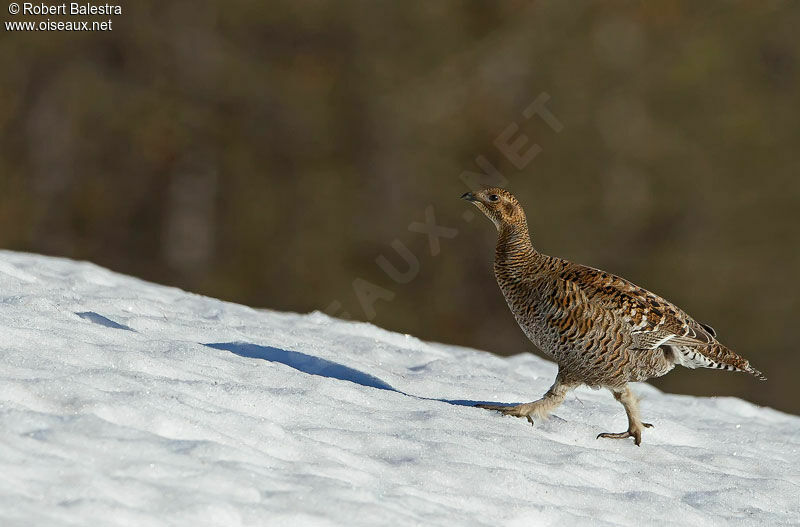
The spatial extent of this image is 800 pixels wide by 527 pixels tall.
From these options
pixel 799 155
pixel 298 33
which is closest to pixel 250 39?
pixel 298 33

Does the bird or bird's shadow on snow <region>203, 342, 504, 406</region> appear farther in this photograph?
bird's shadow on snow <region>203, 342, 504, 406</region>

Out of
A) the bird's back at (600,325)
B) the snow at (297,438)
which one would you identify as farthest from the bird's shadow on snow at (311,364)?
the bird's back at (600,325)

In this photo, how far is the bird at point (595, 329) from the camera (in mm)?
5180

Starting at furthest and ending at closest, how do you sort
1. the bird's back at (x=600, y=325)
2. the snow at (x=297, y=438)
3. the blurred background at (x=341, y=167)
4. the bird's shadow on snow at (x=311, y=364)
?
the blurred background at (x=341, y=167) → the bird's shadow on snow at (x=311, y=364) → the bird's back at (x=600, y=325) → the snow at (x=297, y=438)

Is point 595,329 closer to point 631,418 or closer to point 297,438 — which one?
point 631,418

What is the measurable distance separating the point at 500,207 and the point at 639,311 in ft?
3.21

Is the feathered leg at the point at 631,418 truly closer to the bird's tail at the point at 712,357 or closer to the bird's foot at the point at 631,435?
the bird's foot at the point at 631,435

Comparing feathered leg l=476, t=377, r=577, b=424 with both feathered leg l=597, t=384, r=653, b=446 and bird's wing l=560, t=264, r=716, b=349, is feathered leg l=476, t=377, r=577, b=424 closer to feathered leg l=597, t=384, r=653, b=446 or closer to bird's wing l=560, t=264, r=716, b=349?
feathered leg l=597, t=384, r=653, b=446

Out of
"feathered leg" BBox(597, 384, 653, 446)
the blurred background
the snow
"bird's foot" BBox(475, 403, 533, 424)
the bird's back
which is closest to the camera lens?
the snow

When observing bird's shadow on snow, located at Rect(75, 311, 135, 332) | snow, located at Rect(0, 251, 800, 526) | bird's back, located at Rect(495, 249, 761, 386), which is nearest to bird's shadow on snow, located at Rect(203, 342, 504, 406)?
snow, located at Rect(0, 251, 800, 526)

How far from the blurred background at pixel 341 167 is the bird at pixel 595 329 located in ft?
40.9

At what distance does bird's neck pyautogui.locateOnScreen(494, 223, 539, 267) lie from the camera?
5.57 metres

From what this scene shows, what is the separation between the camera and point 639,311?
5258 mm

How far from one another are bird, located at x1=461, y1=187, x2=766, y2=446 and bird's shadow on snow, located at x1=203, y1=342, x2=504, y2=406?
56 cm
